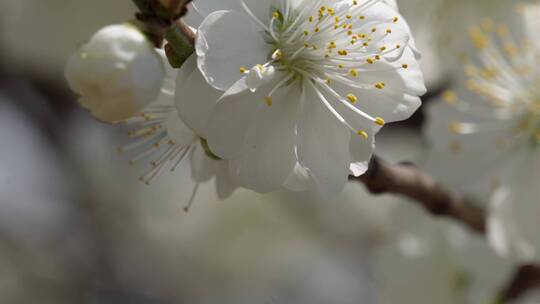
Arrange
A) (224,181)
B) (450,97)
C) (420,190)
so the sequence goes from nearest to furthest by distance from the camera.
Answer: (224,181), (420,190), (450,97)

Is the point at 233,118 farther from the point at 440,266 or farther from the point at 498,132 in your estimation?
the point at 440,266

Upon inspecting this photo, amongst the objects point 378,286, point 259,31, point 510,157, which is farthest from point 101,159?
point 259,31

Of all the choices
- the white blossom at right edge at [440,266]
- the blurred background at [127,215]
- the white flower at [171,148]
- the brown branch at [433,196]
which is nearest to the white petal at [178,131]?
the white flower at [171,148]

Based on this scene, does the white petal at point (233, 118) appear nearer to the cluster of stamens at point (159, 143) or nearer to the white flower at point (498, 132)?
the cluster of stamens at point (159, 143)

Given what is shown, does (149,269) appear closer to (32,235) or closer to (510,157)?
(32,235)

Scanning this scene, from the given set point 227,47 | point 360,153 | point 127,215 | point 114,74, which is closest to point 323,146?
point 360,153

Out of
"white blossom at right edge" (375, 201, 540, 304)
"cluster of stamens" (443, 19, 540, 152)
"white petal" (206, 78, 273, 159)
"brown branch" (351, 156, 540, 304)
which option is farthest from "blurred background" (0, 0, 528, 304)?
"white petal" (206, 78, 273, 159)
